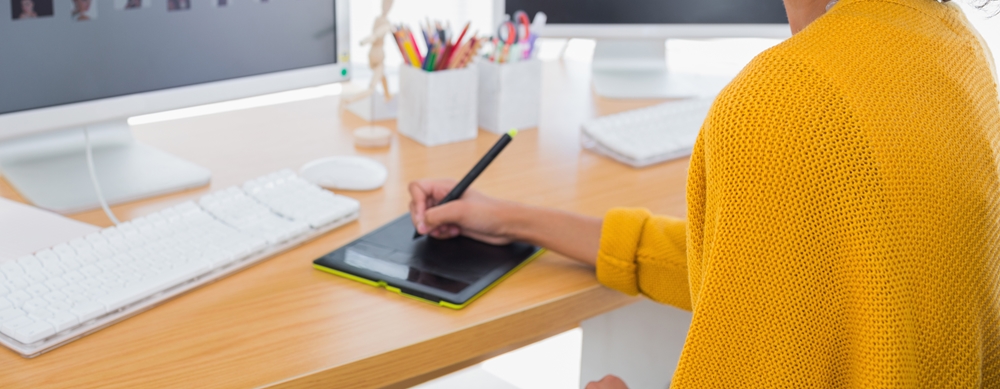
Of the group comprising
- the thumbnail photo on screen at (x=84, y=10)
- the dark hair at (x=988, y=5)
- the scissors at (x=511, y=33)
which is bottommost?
the scissors at (x=511, y=33)

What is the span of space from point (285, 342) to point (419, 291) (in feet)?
0.47

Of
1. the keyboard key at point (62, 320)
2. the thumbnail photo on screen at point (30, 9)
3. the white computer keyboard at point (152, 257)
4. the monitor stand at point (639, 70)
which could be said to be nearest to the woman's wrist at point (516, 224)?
the white computer keyboard at point (152, 257)

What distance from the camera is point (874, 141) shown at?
56cm

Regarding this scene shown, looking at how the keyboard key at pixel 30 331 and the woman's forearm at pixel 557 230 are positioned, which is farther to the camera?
the woman's forearm at pixel 557 230

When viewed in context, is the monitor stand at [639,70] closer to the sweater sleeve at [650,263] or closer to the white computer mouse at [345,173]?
the white computer mouse at [345,173]

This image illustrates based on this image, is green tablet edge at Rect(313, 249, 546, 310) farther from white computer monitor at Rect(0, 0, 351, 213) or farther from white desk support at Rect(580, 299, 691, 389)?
white desk support at Rect(580, 299, 691, 389)

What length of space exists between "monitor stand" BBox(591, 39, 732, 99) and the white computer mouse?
61 cm

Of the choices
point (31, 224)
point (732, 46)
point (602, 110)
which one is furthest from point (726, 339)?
point (732, 46)

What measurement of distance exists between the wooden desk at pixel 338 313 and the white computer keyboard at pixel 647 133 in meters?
0.02

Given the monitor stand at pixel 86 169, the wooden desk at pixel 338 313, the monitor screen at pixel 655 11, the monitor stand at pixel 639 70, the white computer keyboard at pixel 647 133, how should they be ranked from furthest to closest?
the monitor stand at pixel 639 70
the monitor screen at pixel 655 11
the white computer keyboard at pixel 647 133
the monitor stand at pixel 86 169
the wooden desk at pixel 338 313

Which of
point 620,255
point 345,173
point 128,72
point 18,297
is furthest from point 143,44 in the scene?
point 620,255

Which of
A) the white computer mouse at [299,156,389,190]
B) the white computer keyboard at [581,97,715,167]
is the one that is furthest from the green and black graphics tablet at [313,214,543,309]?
the white computer keyboard at [581,97,715,167]

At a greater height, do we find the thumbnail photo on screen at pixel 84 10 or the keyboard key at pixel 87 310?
the thumbnail photo on screen at pixel 84 10

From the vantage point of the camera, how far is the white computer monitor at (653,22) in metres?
1.52
